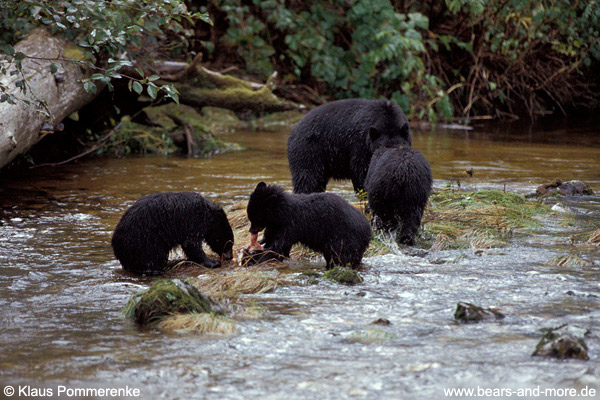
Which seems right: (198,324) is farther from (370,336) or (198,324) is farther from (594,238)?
(594,238)

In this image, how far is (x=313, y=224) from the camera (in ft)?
17.7

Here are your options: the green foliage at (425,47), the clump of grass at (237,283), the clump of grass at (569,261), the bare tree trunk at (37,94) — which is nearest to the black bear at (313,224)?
the clump of grass at (237,283)

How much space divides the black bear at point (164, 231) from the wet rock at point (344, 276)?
1.13 meters

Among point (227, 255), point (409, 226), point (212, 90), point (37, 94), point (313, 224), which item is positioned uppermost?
point (212, 90)

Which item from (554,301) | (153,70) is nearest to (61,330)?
(554,301)

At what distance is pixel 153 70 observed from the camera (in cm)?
1055

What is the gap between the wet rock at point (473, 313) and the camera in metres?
4.00

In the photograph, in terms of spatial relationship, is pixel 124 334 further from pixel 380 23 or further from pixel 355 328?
pixel 380 23

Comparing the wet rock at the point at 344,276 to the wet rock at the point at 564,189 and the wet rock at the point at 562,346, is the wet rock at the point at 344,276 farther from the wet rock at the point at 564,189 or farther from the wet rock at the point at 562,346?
the wet rock at the point at 564,189

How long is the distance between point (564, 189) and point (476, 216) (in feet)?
5.98

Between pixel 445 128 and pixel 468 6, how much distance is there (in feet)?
9.85

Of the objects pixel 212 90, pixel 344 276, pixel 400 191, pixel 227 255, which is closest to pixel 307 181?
pixel 400 191

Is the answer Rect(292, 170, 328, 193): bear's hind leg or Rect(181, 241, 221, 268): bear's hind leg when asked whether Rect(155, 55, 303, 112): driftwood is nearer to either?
Rect(292, 170, 328, 193): bear's hind leg

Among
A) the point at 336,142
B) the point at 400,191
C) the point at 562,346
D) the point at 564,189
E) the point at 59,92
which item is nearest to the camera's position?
the point at 562,346
